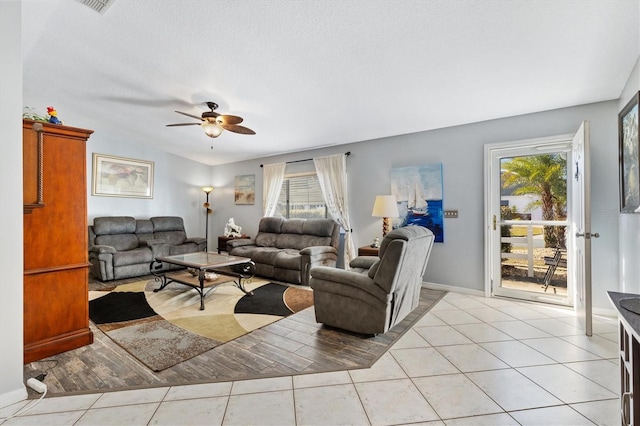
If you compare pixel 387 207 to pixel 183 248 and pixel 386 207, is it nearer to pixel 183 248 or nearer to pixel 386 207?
pixel 386 207

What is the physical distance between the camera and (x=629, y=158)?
7.35 ft

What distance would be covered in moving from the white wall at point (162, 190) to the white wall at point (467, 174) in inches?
103

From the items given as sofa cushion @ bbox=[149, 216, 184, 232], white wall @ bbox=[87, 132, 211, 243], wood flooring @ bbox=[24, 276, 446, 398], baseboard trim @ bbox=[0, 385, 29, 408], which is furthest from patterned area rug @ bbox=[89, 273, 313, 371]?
white wall @ bbox=[87, 132, 211, 243]

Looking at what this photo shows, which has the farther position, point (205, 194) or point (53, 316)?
point (205, 194)

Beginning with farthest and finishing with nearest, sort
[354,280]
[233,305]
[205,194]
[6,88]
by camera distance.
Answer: [205,194]
[233,305]
[354,280]
[6,88]

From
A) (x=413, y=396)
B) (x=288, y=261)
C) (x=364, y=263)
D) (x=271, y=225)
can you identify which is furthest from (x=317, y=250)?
(x=413, y=396)

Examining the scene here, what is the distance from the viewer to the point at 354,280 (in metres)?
2.54

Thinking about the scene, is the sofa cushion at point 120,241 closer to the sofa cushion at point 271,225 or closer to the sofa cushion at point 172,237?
the sofa cushion at point 172,237

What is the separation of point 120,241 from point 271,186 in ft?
9.57

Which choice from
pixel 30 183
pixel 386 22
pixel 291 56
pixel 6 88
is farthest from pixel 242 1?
pixel 30 183

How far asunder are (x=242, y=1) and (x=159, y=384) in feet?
8.86

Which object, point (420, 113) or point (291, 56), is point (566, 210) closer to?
point (420, 113)

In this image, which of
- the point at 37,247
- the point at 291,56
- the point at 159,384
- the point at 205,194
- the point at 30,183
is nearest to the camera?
the point at 159,384

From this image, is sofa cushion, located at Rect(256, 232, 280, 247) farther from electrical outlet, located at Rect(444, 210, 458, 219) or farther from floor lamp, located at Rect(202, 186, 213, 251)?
electrical outlet, located at Rect(444, 210, 458, 219)
